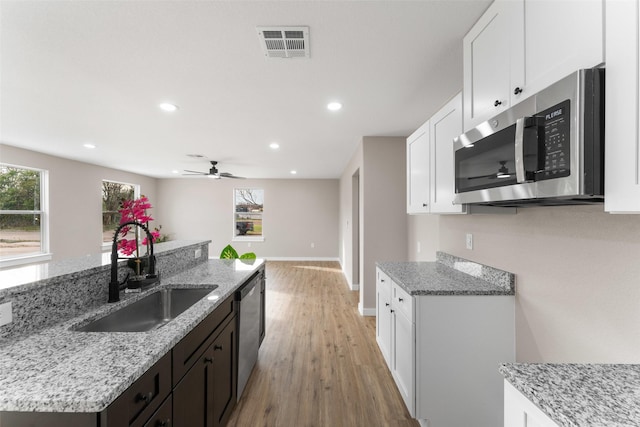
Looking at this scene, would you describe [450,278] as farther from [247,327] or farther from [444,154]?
[247,327]

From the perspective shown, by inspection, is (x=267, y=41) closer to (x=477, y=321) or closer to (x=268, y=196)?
(x=477, y=321)

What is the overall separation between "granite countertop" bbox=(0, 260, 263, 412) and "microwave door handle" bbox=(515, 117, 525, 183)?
1477 millimetres

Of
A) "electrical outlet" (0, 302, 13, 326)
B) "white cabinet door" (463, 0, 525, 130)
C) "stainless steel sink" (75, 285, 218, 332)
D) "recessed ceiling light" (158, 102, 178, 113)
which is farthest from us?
"recessed ceiling light" (158, 102, 178, 113)

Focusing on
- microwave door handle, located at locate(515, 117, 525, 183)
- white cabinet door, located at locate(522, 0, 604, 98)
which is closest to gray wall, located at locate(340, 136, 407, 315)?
white cabinet door, located at locate(522, 0, 604, 98)

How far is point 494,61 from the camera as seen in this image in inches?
54.8

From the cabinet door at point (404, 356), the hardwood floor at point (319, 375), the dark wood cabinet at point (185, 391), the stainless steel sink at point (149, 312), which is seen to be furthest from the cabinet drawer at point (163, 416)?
the cabinet door at point (404, 356)

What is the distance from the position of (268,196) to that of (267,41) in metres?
6.71

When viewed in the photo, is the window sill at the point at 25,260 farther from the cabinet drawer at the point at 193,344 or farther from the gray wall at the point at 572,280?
the gray wall at the point at 572,280

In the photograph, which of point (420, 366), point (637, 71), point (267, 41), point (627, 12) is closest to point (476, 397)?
point (420, 366)

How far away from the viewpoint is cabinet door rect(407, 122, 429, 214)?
2.31m

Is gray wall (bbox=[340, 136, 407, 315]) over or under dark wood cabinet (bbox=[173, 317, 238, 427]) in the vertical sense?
over

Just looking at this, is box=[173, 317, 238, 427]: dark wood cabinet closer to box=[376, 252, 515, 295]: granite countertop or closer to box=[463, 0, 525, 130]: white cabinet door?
box=[376, 252, 515, 295]: granite countertop

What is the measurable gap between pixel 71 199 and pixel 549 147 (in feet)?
24.5

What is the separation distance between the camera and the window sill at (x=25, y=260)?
14.5ft
